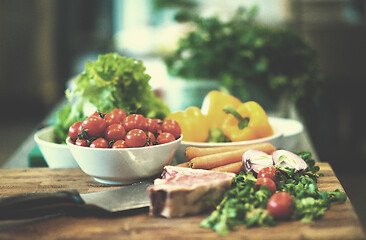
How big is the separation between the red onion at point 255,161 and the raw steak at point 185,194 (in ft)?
0.70

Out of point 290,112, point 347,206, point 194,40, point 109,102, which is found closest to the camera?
point 347,206

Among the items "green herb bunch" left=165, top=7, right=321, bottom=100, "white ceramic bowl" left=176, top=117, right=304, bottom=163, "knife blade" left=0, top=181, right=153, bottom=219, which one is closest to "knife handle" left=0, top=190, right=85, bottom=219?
"knife blade" left=0, top=181, right=153, bottom=219

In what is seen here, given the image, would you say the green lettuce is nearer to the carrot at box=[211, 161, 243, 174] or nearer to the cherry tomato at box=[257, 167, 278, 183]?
the carrot at box=[211, 161, 243, 174]

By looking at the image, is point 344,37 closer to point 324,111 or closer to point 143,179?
point 324,111

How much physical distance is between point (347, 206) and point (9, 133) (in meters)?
6.12

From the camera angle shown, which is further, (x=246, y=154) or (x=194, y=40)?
(x=194, y=40)

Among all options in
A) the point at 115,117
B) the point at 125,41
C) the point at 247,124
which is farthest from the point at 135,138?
the point at 125,41

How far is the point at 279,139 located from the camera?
1650mm

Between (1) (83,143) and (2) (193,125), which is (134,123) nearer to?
(1) (83,143)

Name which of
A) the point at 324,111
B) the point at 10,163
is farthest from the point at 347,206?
the point at 324,111

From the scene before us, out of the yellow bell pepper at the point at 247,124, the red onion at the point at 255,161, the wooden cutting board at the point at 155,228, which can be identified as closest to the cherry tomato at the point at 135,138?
the wooden cutting board at the point at 155,228

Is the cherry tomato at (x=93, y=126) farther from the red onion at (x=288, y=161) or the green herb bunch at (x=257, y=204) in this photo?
the red onion at (x=288, y=161)

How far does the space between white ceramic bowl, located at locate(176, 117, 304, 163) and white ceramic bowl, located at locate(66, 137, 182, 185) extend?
0.69ft

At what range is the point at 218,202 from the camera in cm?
115
